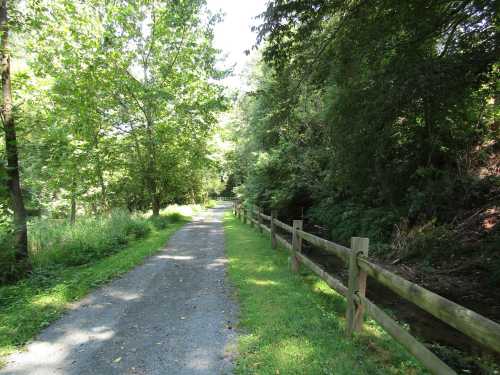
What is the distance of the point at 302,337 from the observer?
11.7 ft

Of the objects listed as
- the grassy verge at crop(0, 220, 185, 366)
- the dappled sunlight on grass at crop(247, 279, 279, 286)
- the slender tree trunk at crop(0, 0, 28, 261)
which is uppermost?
the slender tree trunk at crop(0, 0, 28, 261)

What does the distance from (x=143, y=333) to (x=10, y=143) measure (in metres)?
4.88

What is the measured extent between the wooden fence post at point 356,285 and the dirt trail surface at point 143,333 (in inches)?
59.9

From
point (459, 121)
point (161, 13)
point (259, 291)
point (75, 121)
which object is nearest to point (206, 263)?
point (259, 291)

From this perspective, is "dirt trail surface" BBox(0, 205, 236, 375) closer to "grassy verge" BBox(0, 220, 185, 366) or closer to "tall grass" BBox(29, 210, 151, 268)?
"grassy verge" BBox(0, 220, 185, 366)

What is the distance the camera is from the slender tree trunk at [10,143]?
19.1 ft

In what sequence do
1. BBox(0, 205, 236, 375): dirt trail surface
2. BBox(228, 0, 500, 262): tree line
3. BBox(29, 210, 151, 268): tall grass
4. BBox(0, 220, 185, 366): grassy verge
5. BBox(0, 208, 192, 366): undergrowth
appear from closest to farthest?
BBox(0, 205, 236, 375): dirt trail surface → BBox(0, 220, 185, 366): grassy verge → BBox(0, 208, 192, 366): undergrowth → BBox(228, 0, 500, 262): tree line → BBox(29, 210, 151, 268): tall grass

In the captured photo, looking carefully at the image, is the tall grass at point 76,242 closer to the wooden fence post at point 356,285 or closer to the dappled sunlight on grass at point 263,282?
the dappled sunlight on grass at point 263,282

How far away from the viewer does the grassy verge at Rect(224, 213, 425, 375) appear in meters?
3.01

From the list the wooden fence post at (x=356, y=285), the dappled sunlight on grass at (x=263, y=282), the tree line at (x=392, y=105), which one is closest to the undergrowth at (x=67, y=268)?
the dappled sunlight on grass at (x=263, y=282)

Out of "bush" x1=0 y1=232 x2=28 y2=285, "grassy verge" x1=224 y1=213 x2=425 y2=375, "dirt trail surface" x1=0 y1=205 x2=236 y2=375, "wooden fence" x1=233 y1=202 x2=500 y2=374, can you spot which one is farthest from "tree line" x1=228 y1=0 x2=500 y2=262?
"bush" x1=0 y1=232 x2=28 y2=285

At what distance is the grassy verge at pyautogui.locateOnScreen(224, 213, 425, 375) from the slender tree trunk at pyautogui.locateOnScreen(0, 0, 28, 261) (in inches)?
186

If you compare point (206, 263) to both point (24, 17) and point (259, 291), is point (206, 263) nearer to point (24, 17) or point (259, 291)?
point (259, 291)

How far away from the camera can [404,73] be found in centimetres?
567
